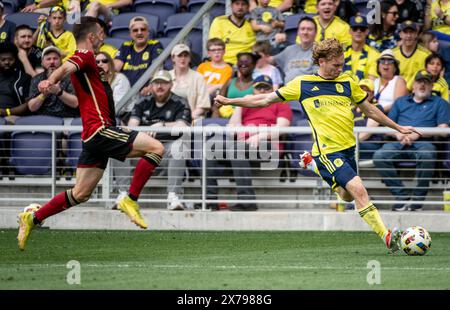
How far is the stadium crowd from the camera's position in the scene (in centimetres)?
1541

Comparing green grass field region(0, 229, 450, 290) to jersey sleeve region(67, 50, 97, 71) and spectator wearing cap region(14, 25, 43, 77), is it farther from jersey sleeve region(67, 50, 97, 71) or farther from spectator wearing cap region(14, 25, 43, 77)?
spectator wearing cap region(14, 25, 43, 77)

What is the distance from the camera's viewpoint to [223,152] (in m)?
15.3

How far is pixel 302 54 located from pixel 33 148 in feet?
14.5

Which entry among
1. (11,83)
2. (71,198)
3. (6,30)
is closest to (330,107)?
(71,198)

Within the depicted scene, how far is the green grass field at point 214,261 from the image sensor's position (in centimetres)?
884

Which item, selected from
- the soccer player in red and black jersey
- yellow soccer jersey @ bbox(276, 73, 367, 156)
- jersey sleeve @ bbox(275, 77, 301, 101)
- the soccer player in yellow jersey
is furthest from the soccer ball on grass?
the soccer player in red and black jersey

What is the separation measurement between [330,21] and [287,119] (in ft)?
7.84

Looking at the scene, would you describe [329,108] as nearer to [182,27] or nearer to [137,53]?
[137,53]

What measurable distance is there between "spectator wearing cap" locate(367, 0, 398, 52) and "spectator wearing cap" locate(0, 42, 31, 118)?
5.63m

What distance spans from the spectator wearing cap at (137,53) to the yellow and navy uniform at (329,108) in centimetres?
628

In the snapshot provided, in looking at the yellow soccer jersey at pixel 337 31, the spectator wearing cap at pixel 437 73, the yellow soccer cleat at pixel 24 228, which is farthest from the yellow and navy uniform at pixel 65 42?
the yellow soccer cleat at pixel 24 228

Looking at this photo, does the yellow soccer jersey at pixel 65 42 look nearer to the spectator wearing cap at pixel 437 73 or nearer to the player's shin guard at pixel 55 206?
the spectator wearing cap at pixel 437 73

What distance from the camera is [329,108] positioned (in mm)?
11633
